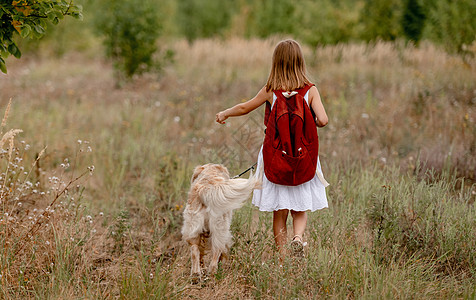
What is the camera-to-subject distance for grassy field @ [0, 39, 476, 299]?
11.1 ft

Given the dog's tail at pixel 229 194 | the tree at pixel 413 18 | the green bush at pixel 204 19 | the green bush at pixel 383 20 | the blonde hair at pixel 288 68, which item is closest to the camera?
the dog's tail at pixel 229 194

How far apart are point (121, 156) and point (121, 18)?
639cm

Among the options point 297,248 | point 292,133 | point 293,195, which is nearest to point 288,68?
point 292,133

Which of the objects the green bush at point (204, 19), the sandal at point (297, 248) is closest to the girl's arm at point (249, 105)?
the sandal at point (297, 248)

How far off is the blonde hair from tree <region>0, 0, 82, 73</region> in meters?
1.65

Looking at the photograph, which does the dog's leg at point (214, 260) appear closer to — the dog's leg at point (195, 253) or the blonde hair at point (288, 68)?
the dog's leg at point (195, 253)

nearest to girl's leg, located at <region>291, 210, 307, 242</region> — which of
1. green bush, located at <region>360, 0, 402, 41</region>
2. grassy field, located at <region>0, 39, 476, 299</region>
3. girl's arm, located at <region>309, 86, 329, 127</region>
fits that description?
grassy field, located at <region>0, 39, 476, 299</region>

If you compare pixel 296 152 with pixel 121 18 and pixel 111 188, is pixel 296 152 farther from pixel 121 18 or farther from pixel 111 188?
pixel 121 18

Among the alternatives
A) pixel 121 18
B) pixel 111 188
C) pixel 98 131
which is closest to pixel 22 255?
pixel 111 188

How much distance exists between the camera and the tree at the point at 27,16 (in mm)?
3379

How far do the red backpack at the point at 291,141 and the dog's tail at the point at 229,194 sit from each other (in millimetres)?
247

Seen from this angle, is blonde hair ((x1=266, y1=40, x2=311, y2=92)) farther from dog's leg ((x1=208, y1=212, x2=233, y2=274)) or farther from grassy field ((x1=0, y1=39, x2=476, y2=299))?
dog's leg ((x1=208, y1=212, x2=233, y2=274))

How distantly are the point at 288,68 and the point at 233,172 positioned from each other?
1955mm

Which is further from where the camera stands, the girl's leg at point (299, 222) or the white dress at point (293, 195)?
the girl's leg at point (299, 222)
